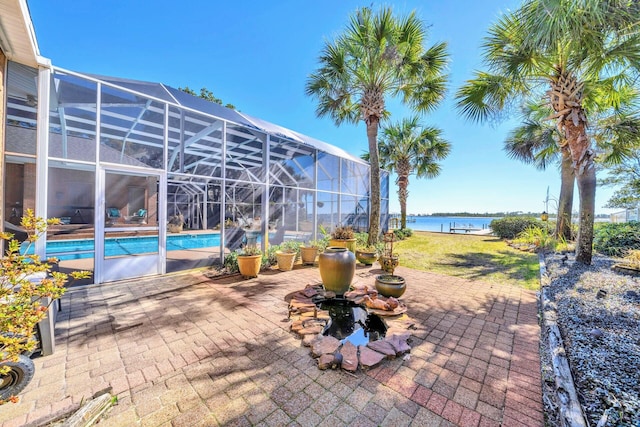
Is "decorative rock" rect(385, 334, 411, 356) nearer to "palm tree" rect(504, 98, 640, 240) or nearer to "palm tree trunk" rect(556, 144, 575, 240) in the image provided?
"palm tree" rect(504, 98, 640, 240)

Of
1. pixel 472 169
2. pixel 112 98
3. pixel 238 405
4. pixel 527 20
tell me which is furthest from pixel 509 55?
pixel 472 169

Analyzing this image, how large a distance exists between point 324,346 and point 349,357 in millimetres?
332

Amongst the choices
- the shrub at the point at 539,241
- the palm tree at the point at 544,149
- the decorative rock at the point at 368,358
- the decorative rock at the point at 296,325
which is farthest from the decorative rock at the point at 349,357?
the palm tree at the point at 544,149

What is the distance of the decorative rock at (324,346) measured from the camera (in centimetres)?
268

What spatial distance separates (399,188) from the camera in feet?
54.2

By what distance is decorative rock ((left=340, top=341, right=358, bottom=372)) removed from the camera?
8.05 ft

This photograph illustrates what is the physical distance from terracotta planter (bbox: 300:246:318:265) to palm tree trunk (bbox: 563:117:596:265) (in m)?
7.62

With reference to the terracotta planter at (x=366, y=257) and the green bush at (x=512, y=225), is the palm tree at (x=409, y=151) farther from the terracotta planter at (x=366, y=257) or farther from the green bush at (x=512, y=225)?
the terracotta planter at (x=366, y=257)

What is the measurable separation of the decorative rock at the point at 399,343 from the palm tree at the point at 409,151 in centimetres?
1403

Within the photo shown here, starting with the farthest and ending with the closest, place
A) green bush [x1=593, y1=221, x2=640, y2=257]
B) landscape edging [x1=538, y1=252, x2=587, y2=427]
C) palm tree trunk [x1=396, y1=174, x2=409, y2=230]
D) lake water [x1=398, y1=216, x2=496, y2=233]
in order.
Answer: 1. lake water [x1=398, y1=216, x2=496, y2=233]
2. palm tree trunk [x1=396, y1=174, x2=409, y2=230]
3. green bush [x1=593, y1=221, x2=640, y2=257]
4. landscape edging [x1=538, y1=252, x2=587, y2=427]

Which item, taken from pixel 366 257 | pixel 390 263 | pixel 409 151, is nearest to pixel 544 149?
pixel 409 151

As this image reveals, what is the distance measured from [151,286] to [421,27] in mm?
10189

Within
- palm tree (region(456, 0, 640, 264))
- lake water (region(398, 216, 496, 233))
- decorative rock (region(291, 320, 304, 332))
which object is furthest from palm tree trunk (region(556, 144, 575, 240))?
decorative rock (region(291, 320, 304, 332))

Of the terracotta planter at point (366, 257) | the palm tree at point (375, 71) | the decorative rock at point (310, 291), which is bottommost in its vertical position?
the decorative rock at point (310, 291)
